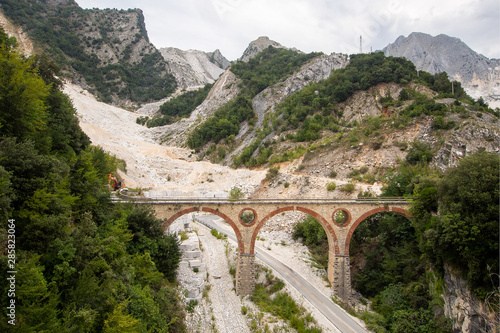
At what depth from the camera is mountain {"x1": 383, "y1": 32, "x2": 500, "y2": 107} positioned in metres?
57.6

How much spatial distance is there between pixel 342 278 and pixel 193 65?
126066 mm

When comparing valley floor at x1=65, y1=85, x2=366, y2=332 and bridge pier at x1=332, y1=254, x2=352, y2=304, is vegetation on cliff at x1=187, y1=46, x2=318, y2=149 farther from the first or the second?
bridge pier at x1=332, y1=254, x2=352, y2=304

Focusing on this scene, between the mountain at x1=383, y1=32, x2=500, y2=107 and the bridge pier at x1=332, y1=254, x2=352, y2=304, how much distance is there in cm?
5365

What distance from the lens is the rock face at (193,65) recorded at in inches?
4309

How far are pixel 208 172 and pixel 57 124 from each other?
27.6 metres

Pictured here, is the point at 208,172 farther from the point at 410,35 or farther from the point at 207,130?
the point at 410,35

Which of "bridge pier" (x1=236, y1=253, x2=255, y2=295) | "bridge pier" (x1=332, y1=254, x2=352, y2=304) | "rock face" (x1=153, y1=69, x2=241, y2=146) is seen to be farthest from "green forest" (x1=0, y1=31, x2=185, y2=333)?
"rock face" (x1=153, y1=69, x2=241, y2=146)

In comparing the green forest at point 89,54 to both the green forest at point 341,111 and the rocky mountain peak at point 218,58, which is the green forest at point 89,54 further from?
the green forest at point 341,111

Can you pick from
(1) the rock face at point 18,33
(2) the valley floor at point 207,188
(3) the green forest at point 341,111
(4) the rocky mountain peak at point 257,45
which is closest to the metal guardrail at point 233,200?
(2) the valley floor at point 207,188

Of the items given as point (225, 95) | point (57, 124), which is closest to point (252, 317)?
point (57, 124)

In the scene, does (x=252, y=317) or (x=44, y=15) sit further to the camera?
(x=44, y=15)

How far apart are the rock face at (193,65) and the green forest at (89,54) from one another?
5.12 m

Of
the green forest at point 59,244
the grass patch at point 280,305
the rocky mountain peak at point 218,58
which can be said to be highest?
the rocky mountain peak at point 218,58

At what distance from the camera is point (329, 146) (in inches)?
1563
